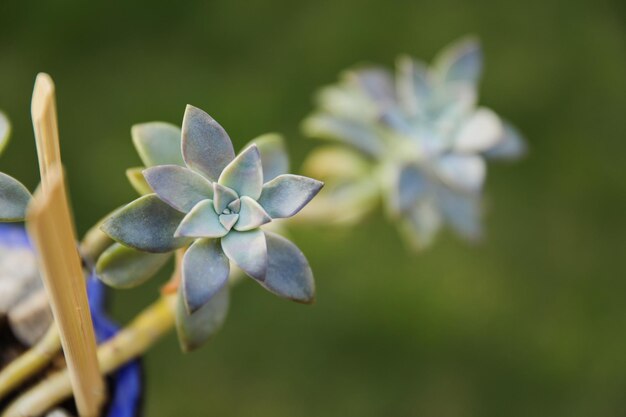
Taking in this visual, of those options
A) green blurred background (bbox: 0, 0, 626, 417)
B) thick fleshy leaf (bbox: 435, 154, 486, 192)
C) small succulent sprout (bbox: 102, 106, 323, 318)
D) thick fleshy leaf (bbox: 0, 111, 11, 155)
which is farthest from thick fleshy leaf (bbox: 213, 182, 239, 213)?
green blurred background (bbox: 0, 0, 626, 417)

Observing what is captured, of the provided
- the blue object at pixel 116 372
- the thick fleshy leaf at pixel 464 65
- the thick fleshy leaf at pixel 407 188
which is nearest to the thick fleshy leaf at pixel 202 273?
the blue object at pixel 116 372

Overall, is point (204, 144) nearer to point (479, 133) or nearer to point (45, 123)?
point (45, 123)

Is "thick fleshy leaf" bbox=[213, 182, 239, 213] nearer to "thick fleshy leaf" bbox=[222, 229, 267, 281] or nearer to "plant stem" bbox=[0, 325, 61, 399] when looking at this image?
"thick fleshy leaf" bbox=[222, 229, 267, 281]

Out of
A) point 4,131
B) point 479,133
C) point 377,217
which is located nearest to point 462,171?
point 479,133

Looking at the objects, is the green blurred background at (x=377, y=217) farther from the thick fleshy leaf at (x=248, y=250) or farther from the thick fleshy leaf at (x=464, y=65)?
the thick fleshy leaf at (x=248, y=250)

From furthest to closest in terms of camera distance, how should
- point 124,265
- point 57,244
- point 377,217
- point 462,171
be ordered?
point 377,217
point 462,171
point 124,265
point 57,244

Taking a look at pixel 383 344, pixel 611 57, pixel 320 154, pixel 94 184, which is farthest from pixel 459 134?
pixel 611 57

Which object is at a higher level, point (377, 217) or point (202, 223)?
point (202, 223)

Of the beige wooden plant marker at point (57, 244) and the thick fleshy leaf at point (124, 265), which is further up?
the beige wooden plant marker at point (57, 244)
